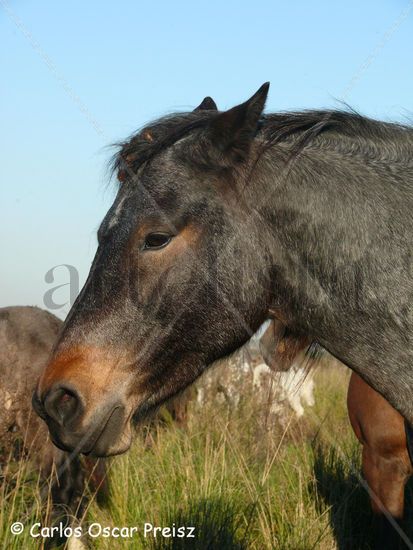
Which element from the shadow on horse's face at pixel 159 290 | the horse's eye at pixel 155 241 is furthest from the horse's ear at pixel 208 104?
the horse's eye at pixel 155 241

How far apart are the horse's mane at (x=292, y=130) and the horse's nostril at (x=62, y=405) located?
0.93 metres

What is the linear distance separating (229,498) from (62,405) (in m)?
2.97

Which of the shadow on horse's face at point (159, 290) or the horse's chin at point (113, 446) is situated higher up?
the shadow on horse's face at point (159, 290)

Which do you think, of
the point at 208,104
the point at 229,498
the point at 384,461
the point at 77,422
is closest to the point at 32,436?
the point at 229,498

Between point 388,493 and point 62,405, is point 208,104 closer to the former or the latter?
point 62,405

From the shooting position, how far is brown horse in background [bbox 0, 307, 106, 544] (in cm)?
599

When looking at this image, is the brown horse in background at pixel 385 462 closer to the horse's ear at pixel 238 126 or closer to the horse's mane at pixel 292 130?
the horse's mane at pixel 292 130

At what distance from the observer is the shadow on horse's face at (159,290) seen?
2834 millimetres

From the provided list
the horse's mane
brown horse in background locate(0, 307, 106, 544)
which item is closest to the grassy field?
brown horse in background locate(0, 307, 106, 544)

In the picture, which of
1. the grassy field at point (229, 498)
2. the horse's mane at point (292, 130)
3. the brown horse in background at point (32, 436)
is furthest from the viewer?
the brown horse in background at point (32, 436)

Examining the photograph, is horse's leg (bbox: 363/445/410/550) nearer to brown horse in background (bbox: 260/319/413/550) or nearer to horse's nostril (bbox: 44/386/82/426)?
brown horse in background (bbox: 260/319/413/550)

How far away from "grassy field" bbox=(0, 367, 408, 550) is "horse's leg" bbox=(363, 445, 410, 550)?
18cm

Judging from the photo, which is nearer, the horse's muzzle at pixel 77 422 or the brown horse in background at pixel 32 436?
the horse's muzzle at pixel 77 422

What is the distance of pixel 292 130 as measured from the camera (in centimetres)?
308
